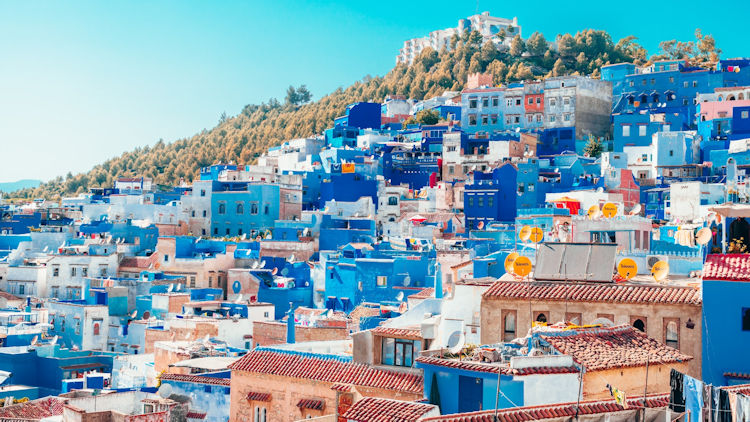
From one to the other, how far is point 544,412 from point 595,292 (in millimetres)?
6844

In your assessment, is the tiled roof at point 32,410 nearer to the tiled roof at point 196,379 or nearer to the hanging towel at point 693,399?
the tiled roof at point 196,379

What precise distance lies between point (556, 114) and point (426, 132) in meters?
8.74

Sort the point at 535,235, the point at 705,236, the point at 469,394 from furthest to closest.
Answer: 1. the point at 535,235
2. the point at 705,236
3. the point at 469,394

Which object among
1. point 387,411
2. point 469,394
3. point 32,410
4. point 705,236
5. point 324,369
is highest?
point 705,236

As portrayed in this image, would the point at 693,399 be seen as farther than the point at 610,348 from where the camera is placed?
No

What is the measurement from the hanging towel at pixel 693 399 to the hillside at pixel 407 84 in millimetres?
75881

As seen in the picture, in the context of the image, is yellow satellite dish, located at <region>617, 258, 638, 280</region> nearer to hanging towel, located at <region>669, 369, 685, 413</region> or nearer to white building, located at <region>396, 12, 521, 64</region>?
hanging towel, located at <region>669, 369, 685, 413</region>

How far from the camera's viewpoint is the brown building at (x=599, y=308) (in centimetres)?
1814

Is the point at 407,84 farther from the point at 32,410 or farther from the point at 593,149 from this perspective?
the point at 32,410

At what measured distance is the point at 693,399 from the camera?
12188 mm

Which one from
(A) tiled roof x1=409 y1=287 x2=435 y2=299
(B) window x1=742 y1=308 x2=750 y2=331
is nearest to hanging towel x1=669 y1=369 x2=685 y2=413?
(B) window x1=742 y1=308 x2=750 y2=331

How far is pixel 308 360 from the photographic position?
20359 mm

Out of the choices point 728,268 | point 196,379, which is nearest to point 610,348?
point 728,268

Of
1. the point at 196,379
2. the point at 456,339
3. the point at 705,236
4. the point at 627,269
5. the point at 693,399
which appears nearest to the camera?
the point at 693,399
